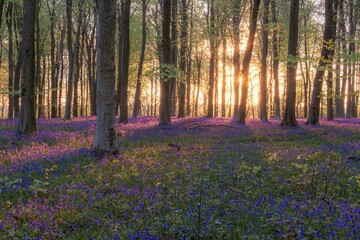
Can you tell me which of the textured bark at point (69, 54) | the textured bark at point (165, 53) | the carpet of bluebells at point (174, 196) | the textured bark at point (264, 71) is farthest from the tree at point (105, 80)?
the textured bark at point (264, 71)

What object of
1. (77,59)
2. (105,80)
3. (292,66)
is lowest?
(105,80)

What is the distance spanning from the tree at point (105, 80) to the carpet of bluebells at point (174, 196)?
0.66 m

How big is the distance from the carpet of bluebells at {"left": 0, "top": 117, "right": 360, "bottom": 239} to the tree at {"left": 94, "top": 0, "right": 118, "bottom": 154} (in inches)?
26.1

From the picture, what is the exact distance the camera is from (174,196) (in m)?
6.13

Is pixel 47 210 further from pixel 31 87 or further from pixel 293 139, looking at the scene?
pixel 293 139

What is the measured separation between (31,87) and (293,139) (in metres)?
13.0

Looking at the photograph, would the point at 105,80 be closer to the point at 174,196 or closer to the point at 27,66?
the point at 174,196

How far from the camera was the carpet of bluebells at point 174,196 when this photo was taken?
4.48m

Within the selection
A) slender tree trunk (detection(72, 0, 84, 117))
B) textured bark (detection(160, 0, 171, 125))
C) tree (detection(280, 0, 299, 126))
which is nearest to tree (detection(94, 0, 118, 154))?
textured bark (detection(160, 0, 171, 125))

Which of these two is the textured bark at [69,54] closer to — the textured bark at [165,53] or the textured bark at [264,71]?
the textured bark at [165,53]

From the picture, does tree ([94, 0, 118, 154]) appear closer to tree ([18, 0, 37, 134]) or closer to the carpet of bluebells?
the carpet of bluebells

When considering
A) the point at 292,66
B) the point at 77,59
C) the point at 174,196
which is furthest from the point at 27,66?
the point at 77,59

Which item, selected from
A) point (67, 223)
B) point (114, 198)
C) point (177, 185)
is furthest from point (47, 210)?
point (177, 185)

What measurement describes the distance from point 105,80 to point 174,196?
5.29m
